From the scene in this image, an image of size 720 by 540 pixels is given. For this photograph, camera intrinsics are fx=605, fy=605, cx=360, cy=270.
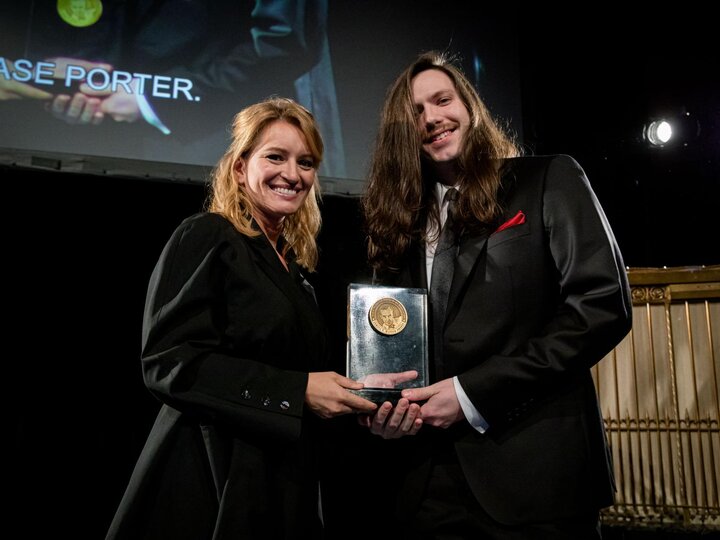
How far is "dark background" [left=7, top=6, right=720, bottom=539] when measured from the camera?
3.04m

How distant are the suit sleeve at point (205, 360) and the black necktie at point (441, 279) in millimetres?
428

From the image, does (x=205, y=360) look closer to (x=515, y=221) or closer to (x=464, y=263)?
(x=464, y=263)

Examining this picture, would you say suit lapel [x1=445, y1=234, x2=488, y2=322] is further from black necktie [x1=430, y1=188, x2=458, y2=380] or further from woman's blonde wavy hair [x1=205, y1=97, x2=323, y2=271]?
woman's blonde wavy hair [x1=205, y1=97, x2=323, y2=271]

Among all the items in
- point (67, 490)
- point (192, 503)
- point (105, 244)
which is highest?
point (105, 244)

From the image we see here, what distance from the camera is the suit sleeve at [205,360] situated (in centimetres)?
155

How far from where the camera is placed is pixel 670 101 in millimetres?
3830

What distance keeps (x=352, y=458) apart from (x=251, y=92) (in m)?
2.17

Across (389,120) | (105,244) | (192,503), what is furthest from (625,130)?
(192,503)

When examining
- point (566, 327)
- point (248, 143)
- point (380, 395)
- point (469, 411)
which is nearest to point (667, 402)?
point (566, 327)

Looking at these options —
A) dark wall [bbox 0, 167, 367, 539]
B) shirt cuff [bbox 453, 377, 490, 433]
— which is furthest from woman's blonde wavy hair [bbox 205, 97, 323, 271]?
dark wall [bbox 0, 167, 367, 539]

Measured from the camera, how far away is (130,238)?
3320 millimetres

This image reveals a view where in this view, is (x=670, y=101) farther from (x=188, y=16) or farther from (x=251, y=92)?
(x=188, y=16)

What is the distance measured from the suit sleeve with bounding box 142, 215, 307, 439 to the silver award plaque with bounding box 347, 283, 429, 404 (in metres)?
0.21

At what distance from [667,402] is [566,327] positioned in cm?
160
